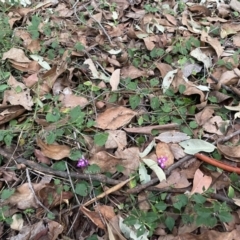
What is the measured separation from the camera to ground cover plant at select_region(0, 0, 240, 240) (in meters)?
1.36

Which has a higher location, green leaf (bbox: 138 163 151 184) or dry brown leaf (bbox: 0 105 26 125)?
dry brown leaf (bbox: 0 105 26 125)

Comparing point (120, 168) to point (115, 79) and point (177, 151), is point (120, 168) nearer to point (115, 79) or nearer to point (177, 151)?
point (177, 151)

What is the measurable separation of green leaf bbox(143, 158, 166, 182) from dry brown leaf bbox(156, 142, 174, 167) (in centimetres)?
4

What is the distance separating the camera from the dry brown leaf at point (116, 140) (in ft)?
5.06

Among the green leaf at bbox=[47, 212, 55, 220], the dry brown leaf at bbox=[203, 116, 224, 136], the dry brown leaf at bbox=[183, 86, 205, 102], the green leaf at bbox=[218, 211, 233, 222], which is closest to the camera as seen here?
the green leaf at bbox=[218, 211, 233, 222]

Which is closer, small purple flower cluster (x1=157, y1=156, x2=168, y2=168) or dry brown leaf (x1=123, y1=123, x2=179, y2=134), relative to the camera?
small purple flower cluster (x1=157, y1=156, x2=168, y2=168)

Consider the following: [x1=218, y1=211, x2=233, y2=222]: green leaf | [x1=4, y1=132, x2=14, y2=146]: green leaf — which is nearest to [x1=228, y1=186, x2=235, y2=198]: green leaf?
[x1=218, y1=211, x2=233, y2=222]: green leaf

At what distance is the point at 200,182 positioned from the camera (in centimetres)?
143

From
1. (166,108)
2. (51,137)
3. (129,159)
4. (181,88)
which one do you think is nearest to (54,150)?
(51,137)

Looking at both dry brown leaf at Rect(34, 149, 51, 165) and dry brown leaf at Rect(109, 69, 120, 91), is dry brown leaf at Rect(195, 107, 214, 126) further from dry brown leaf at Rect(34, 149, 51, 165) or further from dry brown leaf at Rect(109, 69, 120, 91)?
dry brown leaf at Rect(34, 149, 51, 165)

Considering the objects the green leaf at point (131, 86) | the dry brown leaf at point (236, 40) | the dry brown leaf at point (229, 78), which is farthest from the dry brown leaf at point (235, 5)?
the green leaf at point (131, 86)

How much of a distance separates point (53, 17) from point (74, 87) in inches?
24.3

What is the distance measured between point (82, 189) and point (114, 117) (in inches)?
14.0

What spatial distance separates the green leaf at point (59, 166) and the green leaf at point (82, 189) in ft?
0.31
